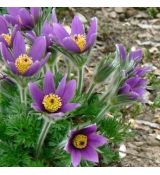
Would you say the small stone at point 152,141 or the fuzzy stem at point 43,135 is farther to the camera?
the small stone at point 152,141

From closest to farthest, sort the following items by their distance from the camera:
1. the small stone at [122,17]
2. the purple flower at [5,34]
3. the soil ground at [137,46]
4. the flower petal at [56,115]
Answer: the flower petal at [56,115] → the purple flower at [5,34] → the soil ground at [137,46] → the small stone at [122,17]

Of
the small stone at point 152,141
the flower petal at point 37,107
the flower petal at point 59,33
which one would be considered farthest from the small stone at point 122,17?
the flower petal at point 37,107

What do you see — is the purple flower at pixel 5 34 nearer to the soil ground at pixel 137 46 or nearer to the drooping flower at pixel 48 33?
the drooping flower at pixel 48 33

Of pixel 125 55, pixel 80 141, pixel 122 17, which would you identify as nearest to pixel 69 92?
pixel 80 141

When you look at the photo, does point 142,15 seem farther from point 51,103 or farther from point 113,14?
point 51,103

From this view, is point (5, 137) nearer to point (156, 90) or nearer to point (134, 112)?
point (134, 112)

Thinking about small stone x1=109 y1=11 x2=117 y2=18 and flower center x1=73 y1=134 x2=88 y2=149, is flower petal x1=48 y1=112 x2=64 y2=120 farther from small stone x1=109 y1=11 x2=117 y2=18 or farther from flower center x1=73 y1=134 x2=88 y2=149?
small stone x1=109 y1=11 x2=117 y2=18
